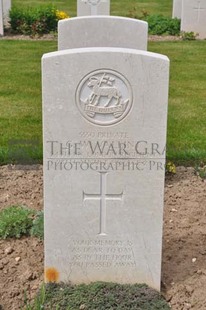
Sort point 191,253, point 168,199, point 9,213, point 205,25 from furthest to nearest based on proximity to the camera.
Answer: point 205,25
point 168,199
point 9,213
point 191,253

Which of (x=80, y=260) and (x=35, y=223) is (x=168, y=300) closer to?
(x=80, y=260)

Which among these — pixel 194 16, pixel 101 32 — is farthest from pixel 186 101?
pixel 194 16

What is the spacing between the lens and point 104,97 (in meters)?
3.89

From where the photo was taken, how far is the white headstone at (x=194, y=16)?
44.4 feet

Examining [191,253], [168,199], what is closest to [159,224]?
[191,253]

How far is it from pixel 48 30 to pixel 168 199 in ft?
30.0

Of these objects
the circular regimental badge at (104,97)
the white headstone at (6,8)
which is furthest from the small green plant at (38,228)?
the white headstone at (6,8)

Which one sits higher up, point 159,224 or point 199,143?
point 159,224

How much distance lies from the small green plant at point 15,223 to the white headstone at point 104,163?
0.68 metres

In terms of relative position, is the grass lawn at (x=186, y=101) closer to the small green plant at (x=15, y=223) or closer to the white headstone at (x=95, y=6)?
the white headstone at (x=95, y=6)

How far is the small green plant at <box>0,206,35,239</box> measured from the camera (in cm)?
481

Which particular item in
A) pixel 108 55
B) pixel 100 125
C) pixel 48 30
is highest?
pixel 108 55

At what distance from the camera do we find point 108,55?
3.80 meters

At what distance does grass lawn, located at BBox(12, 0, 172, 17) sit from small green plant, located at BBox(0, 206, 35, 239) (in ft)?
43.8
